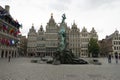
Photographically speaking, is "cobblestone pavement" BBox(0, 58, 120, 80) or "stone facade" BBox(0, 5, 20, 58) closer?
"cobblestone pavement" BBox(0, 58, 120, 80)

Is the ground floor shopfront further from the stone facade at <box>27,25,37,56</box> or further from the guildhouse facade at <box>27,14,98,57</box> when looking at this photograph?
the stone facade at <box>27,25,37,56</box>

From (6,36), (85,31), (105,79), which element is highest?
(85,31)

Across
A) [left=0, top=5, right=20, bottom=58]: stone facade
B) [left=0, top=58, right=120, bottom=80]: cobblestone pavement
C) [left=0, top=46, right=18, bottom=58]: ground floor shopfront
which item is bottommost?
[left=0, top=58, right=120, bottom=80]: cobblestone pavement

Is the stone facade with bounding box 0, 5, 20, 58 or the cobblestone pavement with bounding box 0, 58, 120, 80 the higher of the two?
the stone facade with bounding box 0, 5, 20, 58

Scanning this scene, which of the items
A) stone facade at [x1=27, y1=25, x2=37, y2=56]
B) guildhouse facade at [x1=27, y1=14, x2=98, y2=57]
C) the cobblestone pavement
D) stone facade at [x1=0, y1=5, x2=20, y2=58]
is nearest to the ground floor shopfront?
stone facade at [x1=0, y1=5, x2=20, y2=58]

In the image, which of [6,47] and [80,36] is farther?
[80,36]

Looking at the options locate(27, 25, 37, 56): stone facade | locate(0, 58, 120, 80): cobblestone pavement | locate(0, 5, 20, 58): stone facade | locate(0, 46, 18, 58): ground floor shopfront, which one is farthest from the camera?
locate(27, 25, 37, 56): stone facade

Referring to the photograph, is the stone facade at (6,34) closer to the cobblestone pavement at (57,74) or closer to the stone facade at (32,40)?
the stone facade at (32,40)

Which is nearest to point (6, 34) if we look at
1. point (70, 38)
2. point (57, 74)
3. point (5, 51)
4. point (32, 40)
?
point (5, 51)

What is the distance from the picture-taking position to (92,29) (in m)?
110

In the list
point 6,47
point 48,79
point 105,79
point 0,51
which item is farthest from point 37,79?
point 6,47

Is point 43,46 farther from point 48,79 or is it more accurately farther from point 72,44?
point 48,79

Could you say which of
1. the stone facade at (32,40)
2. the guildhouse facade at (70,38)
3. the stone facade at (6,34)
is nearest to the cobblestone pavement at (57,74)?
the stone facade at (6,34)

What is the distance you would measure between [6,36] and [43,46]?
157ft
